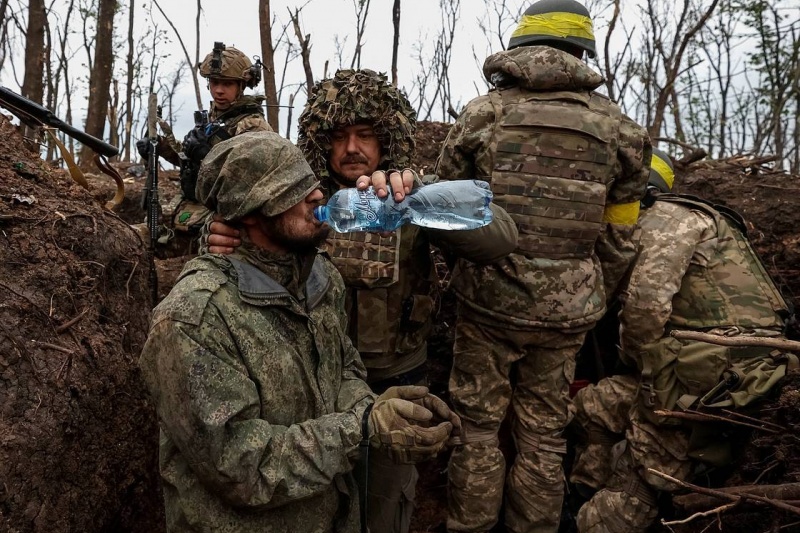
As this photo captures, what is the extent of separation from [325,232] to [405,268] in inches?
35.0

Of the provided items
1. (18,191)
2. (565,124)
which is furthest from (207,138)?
(565,124)

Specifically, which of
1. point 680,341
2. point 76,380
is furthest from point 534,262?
point 76,380

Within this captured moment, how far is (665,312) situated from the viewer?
331 cm

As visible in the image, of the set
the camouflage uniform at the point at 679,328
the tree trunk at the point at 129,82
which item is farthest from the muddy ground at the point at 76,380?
the tree trunk at the point at 129,82

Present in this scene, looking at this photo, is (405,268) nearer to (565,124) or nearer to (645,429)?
(565,124)

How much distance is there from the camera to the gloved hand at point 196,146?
5141mm

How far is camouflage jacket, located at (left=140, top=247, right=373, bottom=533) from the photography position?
1746mm

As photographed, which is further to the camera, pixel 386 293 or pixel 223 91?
pixel 223 91

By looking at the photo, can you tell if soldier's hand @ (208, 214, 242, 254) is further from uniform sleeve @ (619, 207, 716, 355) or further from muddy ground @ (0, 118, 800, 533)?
uniform sleeve @ (619, 207, 716, 355)

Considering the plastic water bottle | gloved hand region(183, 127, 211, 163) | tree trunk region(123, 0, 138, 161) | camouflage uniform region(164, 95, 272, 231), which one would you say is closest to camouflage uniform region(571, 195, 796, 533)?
the plastic water bottle

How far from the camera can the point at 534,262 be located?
315 cm

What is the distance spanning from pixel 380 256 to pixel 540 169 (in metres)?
0.96

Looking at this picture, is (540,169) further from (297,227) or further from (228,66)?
(228,66)

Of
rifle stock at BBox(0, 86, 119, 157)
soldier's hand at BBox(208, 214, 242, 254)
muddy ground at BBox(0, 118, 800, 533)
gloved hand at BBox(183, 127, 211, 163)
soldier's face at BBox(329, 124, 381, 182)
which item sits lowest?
muddy ground at BBox(0, 118, 800, 533)
